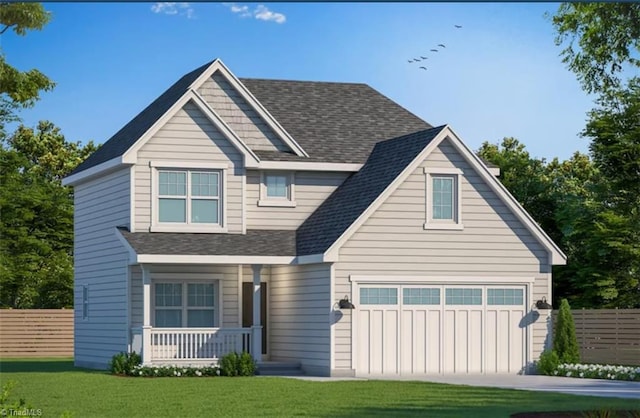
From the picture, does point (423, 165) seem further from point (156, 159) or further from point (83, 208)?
point (83, 208)

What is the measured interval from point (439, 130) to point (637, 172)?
18.8 m

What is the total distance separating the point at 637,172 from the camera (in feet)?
154

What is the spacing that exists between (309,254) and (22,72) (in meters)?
7.74

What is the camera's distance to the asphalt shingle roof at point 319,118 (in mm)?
32781

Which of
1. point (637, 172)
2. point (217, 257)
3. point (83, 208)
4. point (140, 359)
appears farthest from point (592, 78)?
point (637, 172)

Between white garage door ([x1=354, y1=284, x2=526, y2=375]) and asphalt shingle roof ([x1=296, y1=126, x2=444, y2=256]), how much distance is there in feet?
5.34

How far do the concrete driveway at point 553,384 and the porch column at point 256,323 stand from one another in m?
4.15

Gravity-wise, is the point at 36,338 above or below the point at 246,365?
below

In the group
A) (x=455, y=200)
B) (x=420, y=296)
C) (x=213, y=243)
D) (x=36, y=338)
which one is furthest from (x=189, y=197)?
(x=36, y=338)

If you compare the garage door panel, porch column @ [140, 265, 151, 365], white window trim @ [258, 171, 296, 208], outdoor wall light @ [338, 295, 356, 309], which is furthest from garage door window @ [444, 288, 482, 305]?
porch column @ [140, 265, 151, 365]

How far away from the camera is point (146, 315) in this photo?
2927cm

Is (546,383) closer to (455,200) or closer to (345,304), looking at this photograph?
(345,304)

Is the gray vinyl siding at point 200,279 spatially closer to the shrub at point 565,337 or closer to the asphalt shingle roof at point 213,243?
the asphalt shingle roof at point 213,243

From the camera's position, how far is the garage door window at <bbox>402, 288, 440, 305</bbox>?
30.0 metres
